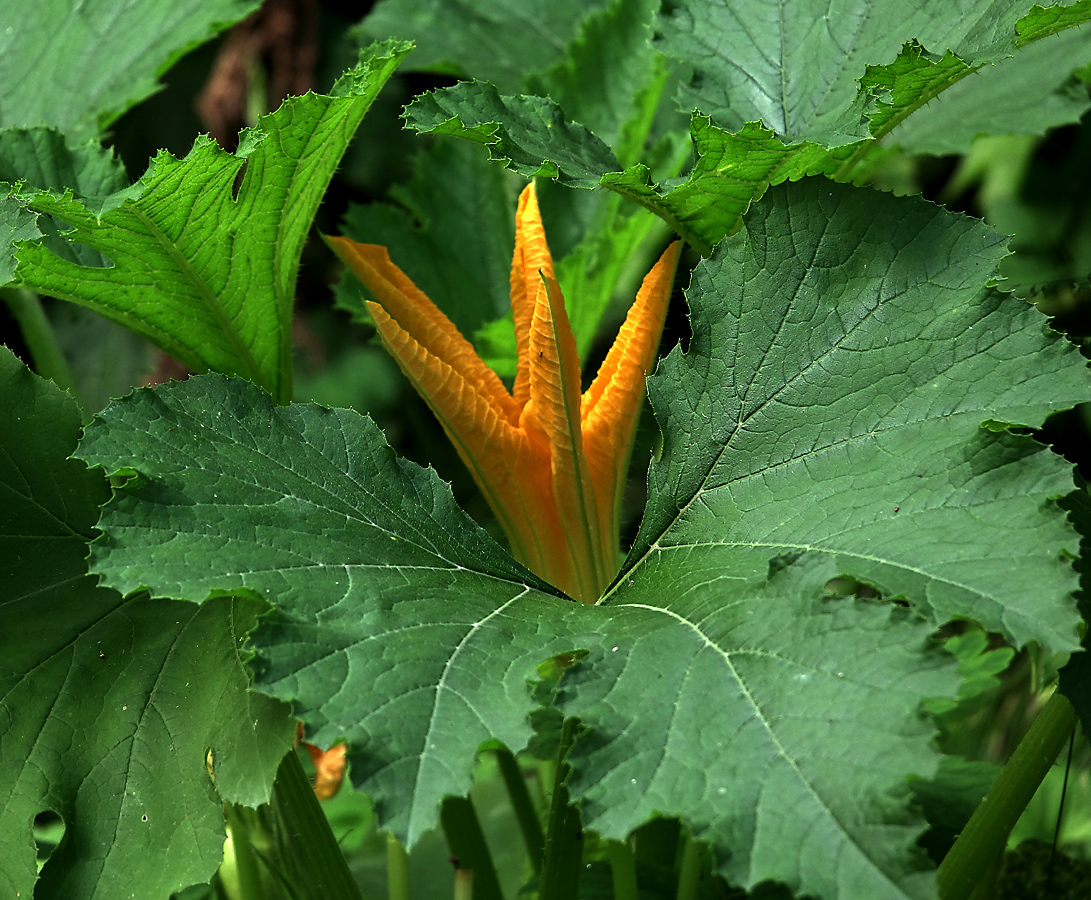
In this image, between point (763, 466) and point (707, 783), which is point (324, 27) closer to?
point (763, 466)

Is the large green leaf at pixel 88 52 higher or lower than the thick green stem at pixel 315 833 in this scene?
higher

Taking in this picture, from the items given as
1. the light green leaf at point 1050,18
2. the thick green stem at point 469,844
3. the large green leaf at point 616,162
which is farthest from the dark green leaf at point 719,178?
the thick green stem at point 469,844

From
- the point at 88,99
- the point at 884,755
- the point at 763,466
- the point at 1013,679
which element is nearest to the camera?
the point at 884,755

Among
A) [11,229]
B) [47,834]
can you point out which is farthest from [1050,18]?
[47,834]

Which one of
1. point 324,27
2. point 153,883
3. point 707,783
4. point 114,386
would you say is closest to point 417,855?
point 153,883

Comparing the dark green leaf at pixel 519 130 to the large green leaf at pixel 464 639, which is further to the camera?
the dark green leaf at pixel 519 130

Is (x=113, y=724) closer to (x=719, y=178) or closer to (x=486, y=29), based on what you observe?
(x=719, y=178)

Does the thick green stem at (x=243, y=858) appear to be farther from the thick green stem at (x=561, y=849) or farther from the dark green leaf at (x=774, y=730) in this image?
the dark green leaf at (x=774, y=730)
